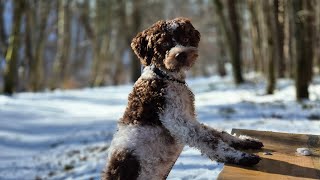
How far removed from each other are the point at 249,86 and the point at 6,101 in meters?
6.83

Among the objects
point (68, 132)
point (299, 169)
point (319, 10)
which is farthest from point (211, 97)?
point (299, 169)

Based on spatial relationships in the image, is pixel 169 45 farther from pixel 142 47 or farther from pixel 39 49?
pixel 39 49

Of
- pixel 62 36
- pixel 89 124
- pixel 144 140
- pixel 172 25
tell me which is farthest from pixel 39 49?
pixel 144 140

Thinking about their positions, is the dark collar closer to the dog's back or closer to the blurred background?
the dog's back

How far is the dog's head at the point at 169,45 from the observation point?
2.88 meters

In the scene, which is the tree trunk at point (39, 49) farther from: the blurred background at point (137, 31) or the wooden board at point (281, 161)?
the wooden board at point (281, 161)

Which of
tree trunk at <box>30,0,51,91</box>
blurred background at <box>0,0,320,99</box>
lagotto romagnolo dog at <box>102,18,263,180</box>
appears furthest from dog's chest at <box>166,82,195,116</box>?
tree trunk at <box>30,0,51,91</box>

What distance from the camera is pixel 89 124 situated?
34.8 ft

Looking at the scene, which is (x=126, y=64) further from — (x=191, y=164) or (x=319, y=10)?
(x=191, y=164)

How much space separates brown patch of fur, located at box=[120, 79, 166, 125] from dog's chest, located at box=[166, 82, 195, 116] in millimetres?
39

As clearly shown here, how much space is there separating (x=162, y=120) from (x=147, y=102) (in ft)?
0.44

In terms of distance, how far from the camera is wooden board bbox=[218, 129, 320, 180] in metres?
2.69

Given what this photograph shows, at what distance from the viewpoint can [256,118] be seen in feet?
28.2

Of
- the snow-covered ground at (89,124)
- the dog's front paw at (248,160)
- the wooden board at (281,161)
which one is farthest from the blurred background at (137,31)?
the dog's front paw at (248,160)
